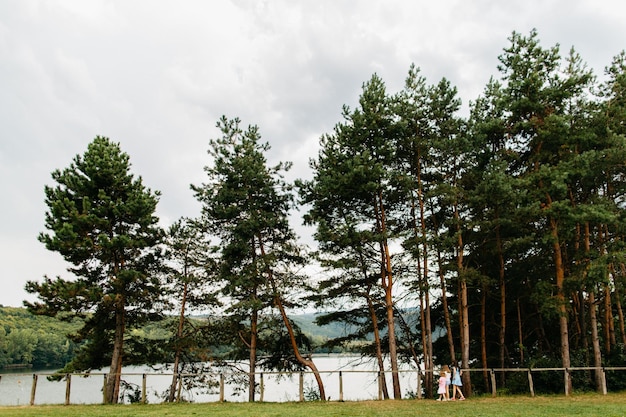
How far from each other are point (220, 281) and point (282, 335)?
3872 mm

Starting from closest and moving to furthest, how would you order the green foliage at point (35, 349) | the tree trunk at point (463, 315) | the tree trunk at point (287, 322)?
the tree trunk at point (463, 315), the tree trunk at point (287, 322), the green foliage at point (35, 349)

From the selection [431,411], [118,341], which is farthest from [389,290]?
[118,341]

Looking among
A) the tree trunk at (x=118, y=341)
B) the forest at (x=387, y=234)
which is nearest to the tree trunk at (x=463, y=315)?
the forest at (x=387, y=234)

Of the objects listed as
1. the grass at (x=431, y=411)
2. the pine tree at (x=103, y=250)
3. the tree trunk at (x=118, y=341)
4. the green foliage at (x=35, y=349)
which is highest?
the pine tree at (x=103, y=250)

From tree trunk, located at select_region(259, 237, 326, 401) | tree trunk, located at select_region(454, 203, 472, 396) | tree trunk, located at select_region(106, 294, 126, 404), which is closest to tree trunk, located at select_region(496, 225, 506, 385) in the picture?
tree trunk, located at select_region(454, 203, 472, 396)

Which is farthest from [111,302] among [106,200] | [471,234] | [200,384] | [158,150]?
[471,234]

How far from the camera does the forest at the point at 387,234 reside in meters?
16.1

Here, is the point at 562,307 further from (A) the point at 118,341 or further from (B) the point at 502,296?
(A) the point at 118,341

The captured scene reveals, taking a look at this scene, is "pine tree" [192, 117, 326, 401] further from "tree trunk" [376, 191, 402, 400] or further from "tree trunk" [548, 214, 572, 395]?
"tree trunk" [548, 214, 572, 395]

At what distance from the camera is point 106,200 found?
18047 mm

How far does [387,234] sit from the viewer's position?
16.4 meters

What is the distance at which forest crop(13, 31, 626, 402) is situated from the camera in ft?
52.7

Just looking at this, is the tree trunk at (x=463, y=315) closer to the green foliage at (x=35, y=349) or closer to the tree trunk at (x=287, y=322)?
the tree trunk at (x=287, y=322)

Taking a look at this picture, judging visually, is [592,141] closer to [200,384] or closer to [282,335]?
[282,335]
